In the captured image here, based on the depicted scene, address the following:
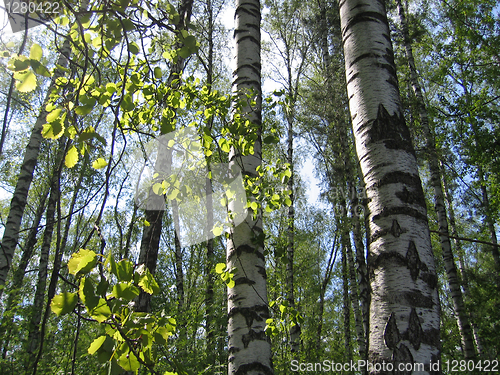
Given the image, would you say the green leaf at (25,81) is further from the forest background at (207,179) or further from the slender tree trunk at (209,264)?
the slender tree trunk at (209,264)

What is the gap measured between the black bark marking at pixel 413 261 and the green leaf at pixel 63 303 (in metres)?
1.03

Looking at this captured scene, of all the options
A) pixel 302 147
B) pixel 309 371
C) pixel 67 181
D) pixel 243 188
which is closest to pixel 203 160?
pixel 243 188

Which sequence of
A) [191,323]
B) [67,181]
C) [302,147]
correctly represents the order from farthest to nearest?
[302,147] < [67,181] < [191,323]

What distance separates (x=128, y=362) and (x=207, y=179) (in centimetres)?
495

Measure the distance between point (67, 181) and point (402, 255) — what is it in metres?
12.1

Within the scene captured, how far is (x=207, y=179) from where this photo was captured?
582 centimetres

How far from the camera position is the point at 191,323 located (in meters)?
5.02

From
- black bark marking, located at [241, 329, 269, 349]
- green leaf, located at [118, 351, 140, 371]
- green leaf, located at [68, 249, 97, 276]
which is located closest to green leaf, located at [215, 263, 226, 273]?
black bark marking, located at [241, 329, 269, 349]

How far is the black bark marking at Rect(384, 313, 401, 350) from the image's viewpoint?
960mm

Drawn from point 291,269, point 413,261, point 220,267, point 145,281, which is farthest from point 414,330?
point 291,269

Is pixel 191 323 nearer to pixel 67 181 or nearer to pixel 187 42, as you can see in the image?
pixel 187 42

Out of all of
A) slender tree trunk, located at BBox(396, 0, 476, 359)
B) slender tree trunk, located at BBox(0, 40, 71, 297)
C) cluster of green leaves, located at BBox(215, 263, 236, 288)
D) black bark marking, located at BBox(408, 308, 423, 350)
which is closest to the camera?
black bark marking, located at BBox(408, 308, 423, 350)

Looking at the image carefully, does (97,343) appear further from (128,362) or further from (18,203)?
(18,203)

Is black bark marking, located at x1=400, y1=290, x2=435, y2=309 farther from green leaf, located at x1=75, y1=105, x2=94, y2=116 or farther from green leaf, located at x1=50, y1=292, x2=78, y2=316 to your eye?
green leaf, located at x1=75, y1=105, x2=94, y2=116
